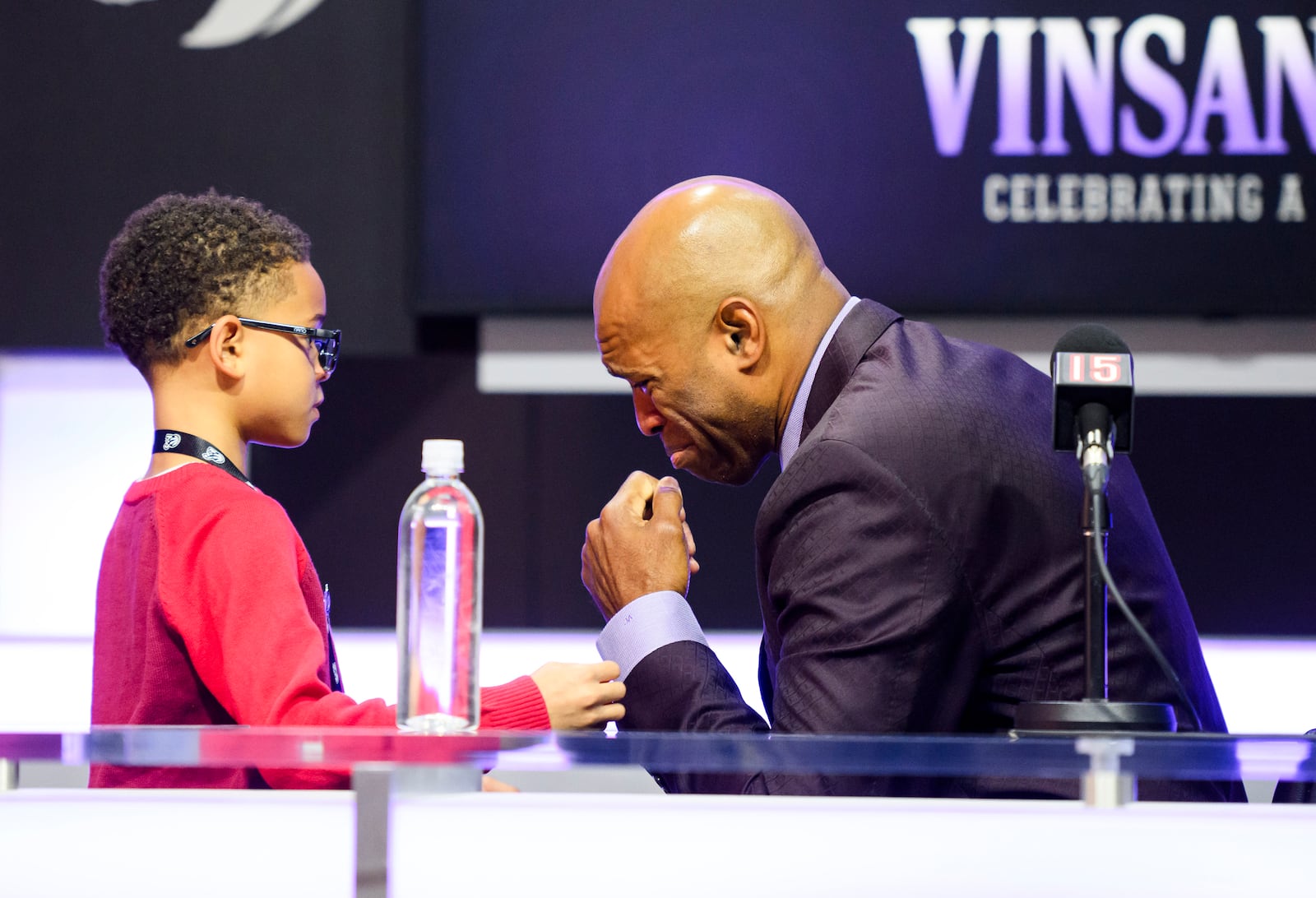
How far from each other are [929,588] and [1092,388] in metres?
0.30

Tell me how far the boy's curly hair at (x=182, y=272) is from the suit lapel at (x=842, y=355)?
27.3 inches

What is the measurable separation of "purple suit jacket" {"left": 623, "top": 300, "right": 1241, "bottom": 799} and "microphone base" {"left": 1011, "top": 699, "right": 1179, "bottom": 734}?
205 mm

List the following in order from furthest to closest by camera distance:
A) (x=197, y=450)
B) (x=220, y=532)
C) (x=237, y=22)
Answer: (x=237, y=22) → (x=197, y=450) → (x=220, y=532)

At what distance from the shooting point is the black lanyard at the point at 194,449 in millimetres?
1680

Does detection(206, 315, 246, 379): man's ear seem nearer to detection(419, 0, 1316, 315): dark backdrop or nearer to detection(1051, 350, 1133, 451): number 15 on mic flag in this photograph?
detection(1051, 350, 1133, 451): number 15 on mic flag

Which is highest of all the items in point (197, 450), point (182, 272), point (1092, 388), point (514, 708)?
point (182, 272)

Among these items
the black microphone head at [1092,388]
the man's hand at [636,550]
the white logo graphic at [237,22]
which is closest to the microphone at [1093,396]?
the black microphone head at [1092,388]

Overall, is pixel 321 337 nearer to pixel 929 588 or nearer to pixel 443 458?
pixel 443 458

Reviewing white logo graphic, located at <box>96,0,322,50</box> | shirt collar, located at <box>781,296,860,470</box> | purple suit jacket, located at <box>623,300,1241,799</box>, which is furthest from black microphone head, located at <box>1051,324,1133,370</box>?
white logo graphic, located at <box>96,0,322,50</box>

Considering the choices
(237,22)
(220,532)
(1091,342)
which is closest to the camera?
(1091,342)

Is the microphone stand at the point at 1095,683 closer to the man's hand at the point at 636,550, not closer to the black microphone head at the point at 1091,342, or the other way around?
the black microphone head at the point at 1091,342

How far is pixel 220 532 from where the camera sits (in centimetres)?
154

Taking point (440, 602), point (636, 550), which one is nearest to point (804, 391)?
point (636, 550)

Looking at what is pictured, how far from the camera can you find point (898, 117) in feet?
9.68
